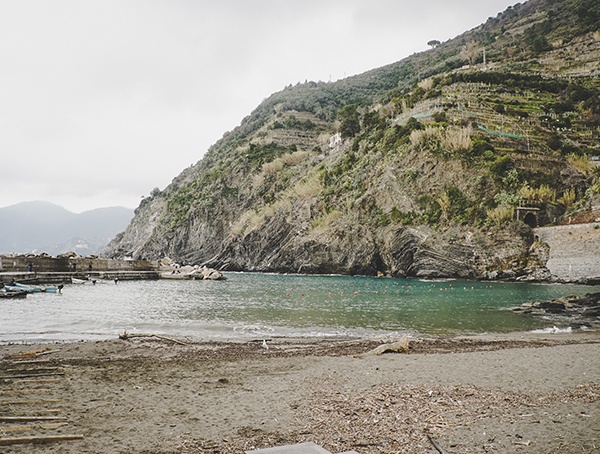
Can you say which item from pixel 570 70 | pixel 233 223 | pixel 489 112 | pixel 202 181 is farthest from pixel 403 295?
pixel 202 181

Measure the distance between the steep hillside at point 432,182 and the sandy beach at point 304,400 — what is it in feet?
129

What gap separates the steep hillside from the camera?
161 feet

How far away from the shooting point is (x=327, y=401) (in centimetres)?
696

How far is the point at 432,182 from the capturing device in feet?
179

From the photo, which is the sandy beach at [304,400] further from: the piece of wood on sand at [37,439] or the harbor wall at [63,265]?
the harbor wall at [63,265]

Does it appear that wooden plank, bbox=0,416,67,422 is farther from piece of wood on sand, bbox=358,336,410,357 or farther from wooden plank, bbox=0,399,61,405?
piece of wood on sand, bbox=358,336,410,357

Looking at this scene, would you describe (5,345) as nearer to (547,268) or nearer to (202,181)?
(547,268)

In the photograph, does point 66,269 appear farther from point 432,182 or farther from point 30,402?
point 30,402

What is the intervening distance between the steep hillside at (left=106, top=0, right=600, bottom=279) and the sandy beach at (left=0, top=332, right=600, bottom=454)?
39351mm

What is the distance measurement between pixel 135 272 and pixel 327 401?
58.2 meters

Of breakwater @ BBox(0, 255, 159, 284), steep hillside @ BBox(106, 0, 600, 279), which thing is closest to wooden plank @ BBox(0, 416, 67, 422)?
breakwater @ BBox(0, 255, 159, 284)

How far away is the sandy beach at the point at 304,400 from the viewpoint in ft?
16.8

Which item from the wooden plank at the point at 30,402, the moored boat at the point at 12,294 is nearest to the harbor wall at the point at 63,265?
the moored boat at the point at 12,294

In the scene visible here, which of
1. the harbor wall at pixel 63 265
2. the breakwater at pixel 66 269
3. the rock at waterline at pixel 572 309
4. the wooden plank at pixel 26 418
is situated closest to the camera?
the wooden plank at pixel 26 418
